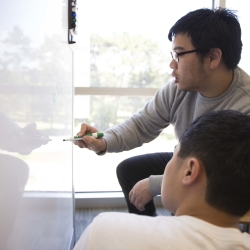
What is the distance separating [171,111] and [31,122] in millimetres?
886

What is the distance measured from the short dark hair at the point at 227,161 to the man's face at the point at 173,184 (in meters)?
0.07

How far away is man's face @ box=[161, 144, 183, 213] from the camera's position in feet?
2.09

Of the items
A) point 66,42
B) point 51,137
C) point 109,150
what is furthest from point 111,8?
point 51,137

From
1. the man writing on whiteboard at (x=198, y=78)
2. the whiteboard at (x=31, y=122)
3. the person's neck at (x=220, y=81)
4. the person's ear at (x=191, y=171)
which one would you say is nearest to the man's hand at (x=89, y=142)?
the man writing on whiteboard at (x=198, y=78)

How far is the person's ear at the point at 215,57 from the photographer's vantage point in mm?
1283

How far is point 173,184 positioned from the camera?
648 mm

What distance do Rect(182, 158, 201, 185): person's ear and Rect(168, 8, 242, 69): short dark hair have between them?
2.70 feet

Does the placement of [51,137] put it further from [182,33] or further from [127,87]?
[127,87]

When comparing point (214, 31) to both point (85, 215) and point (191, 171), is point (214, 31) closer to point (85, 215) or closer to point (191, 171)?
point (191, 171)

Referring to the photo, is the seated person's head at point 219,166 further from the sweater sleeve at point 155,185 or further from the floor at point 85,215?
the floor at point 85,215

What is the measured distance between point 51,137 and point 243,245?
2.32ft

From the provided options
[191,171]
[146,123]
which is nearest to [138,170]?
[146,123]

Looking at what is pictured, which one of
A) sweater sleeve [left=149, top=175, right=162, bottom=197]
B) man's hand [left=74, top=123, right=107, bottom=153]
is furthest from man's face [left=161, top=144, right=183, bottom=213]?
man's hand [left=74, top=123, right=107, bottom=153]

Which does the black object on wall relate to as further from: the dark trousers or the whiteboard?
the dark trousers
